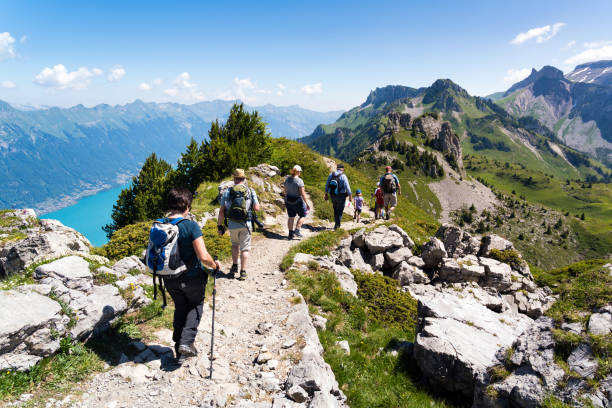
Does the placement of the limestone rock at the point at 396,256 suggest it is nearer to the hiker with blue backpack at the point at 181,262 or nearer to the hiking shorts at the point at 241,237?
the hiking shorts at the point at 241,237

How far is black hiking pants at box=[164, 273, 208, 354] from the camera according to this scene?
5844 mm

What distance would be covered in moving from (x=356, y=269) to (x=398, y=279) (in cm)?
224

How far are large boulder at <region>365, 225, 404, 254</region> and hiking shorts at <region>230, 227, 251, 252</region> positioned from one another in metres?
6.99

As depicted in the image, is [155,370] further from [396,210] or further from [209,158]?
[396,210]

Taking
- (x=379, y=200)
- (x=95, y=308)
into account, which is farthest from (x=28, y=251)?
(x=379, y=200)

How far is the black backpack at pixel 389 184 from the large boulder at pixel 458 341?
11159 millimetres

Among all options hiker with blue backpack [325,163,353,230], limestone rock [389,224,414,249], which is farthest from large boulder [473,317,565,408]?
hiker with blue backpack [325,163,353,230]

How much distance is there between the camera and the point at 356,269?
13.3 m

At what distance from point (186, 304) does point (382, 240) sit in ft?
36.8

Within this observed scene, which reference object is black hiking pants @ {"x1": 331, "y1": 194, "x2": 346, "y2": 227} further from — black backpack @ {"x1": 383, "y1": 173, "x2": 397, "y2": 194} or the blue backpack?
the blue backpack

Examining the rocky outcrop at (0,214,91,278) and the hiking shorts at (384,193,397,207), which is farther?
the hiking shorts at (384,193,397,207)

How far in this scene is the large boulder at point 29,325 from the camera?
482 centimetres

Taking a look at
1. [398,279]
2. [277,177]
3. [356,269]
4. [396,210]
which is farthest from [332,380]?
[396,210]

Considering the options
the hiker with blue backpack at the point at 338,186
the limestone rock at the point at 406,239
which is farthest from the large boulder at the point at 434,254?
the hiker with blue backpack at the point at 338,186
